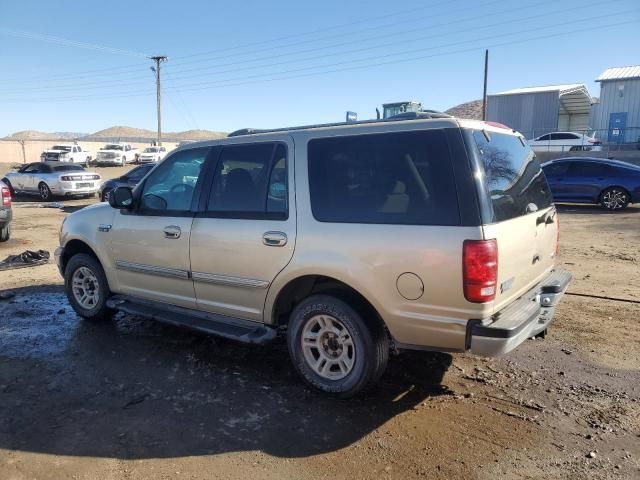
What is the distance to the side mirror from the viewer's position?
193 inches

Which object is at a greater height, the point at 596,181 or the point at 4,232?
the point at 596,181

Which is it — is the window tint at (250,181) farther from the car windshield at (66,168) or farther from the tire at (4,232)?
the car windshield at (66,168)

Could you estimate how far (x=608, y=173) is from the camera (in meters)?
14.8

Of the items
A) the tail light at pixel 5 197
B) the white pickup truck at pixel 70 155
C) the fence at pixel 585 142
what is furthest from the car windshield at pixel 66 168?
the fence at pixel 585 142

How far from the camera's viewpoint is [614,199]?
579 inches

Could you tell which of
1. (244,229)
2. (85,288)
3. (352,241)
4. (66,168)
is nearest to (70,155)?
(66,168)

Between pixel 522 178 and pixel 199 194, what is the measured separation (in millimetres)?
2680

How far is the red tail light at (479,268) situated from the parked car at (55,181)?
1915 cm

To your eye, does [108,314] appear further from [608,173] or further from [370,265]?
[608,173]

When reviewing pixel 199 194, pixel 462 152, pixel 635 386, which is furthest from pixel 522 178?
pixel 199 194

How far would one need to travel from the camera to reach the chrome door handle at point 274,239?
3871 millimetres

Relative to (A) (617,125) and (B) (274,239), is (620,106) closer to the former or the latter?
(A) (617,125)

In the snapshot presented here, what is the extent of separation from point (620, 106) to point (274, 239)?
128 feet

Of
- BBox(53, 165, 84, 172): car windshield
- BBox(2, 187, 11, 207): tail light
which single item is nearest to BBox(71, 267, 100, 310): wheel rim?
BBox(2, 187, 11, 207): tail light
